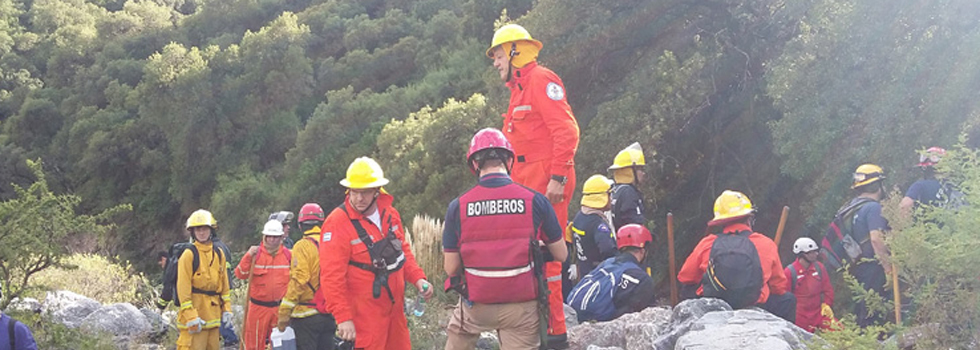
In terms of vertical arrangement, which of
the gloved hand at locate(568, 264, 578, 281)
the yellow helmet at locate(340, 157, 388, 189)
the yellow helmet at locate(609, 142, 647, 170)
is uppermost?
the yellow helmet at locate(609, 142, 647, 170)

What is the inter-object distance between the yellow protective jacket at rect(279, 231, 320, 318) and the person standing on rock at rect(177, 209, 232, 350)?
4.95ft

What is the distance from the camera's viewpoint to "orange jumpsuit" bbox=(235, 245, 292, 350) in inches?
310

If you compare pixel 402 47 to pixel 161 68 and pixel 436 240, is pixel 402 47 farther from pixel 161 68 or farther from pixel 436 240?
pixel 436 240

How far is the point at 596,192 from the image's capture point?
24.5 ft

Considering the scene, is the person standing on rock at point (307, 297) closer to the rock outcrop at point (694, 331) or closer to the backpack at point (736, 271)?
the rock outcrop at point (694, 331)

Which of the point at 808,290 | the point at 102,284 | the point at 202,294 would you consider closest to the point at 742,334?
the point at 808,290

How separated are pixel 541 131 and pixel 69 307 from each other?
8.04 metres

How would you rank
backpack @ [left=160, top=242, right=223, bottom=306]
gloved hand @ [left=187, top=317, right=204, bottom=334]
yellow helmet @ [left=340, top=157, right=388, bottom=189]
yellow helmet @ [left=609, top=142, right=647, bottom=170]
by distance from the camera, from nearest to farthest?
yellow helmet @ [left=340, top=157, right=388, bottom=189] < yellow helmet @ [left=609, top=142, right=647, bottom=170] < gloved hand @ [left=187, top=317, right=204, bottom=334] < backpack @ [left=160, top=242, right=223, bottom=306]

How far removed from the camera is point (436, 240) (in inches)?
421

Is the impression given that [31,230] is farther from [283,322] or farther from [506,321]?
[506,321]

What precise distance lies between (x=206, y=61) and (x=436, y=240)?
2730 centimetres

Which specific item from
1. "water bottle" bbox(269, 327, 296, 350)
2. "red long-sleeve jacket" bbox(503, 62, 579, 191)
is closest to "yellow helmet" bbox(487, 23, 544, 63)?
"red long-sleeve jacket" bbox(503, 62, 579, 191)

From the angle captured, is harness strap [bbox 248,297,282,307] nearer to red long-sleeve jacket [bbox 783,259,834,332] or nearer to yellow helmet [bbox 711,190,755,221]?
yellow helmet [bbox 711,190,755,221]

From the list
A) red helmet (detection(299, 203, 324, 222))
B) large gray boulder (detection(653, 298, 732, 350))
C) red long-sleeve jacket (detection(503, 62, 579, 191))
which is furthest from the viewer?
red helmet (detection(299, 203, 324, 222))
